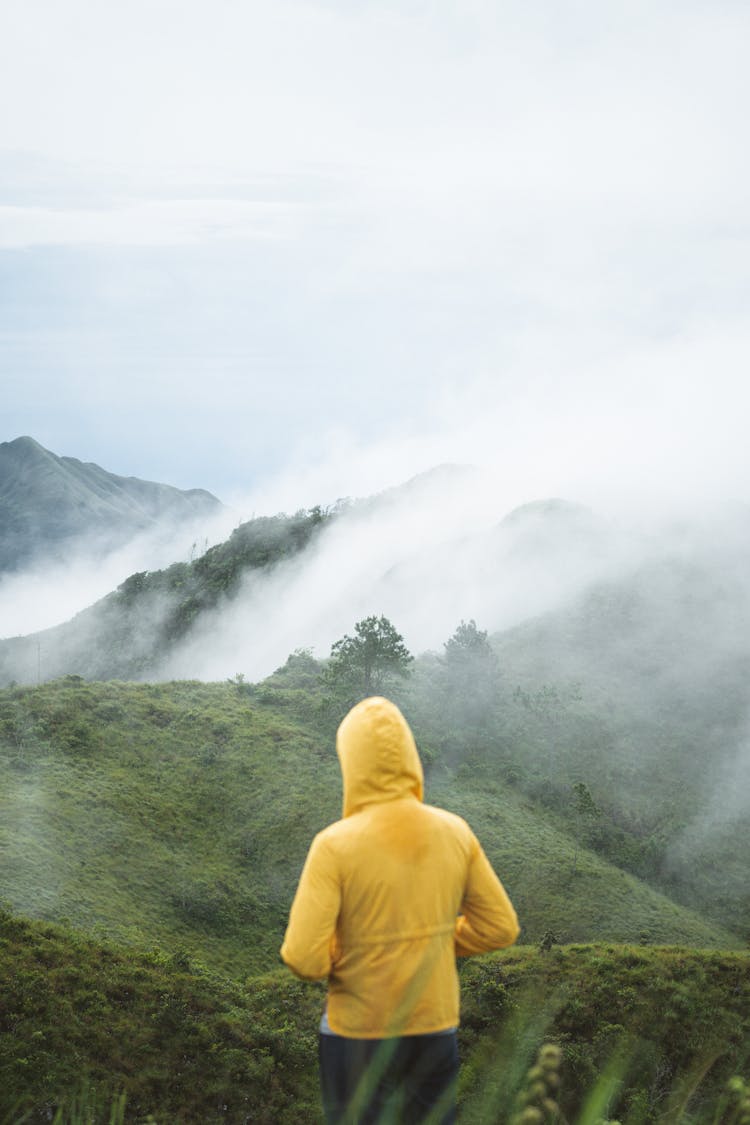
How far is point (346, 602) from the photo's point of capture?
84.7m

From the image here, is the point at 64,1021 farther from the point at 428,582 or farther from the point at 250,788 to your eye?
the point at 428,582

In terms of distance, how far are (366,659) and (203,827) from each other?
1283 centimetres

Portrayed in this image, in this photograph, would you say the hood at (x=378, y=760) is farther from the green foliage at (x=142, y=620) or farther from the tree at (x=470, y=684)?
the green foliage at (x=142, y=620)

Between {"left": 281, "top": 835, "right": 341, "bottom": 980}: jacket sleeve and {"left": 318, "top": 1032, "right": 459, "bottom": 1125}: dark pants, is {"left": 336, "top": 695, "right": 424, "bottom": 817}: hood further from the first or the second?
{"left": 318, "top": 1032, "right": 459, "bottom": 1125}: dark pants

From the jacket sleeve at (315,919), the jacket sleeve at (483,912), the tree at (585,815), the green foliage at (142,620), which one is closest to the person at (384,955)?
the jacket sleeve at (315,919)

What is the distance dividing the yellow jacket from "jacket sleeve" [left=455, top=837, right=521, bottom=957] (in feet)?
0.35

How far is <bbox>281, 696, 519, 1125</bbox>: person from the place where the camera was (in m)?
3.43

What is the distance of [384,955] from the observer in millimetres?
3467

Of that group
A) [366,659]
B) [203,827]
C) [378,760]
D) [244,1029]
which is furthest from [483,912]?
[366,659]

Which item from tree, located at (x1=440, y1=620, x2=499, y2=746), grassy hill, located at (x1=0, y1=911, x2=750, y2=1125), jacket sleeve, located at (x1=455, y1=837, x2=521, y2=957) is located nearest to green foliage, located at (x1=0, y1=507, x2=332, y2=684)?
tree, located at (x1=440, y1=620, x2=499, y2=746)

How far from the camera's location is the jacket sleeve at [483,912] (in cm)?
376

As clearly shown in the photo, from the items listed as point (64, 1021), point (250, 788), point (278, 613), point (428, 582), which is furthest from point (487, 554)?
point (64, 1021)

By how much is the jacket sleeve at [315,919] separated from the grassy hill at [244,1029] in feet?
22.7

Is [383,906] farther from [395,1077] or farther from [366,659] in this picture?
[366,659]
